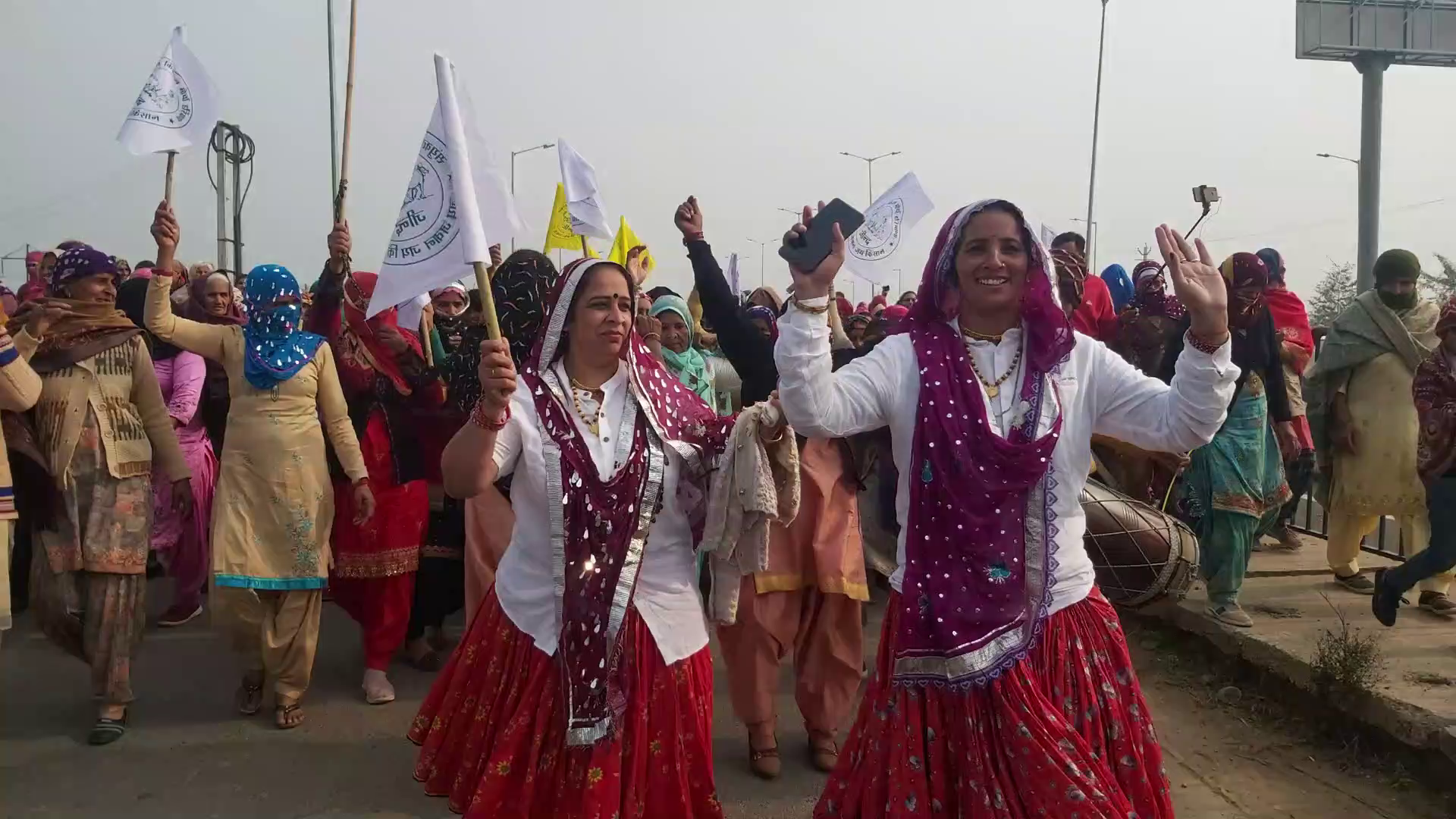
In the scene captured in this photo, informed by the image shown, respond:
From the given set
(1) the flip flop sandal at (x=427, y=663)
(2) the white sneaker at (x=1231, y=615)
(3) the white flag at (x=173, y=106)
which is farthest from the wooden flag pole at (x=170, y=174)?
(2) the white sneaker at (x=1231, y=615)

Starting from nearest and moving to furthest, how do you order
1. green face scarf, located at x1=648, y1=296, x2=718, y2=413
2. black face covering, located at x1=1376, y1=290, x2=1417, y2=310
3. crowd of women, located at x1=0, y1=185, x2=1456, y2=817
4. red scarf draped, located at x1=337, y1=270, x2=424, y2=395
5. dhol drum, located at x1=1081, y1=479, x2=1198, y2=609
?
crowd of women, located at x1=0, y1=185, x2=1456, y2=817
dhol drum, located at x1=1081, y1=479, x2=1198, y2=609
red scarf draped, located at x1=337, y1=270, x2=424, y2=395
green face scarf, located at x1=648, y1=296, x2=718, y2=413
black face covering, located at x1=1376, y1=290, x2=1417, y2=310

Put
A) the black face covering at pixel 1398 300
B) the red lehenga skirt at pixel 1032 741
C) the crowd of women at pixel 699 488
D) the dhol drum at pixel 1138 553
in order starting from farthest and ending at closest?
the black face covering at pixel 1398 300, the dhol drum at pixel 1138 553, the crowd of women at pixel 699 488, the red lehenga skirt at pixel 1032 741

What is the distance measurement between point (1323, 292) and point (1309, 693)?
37.1 meters

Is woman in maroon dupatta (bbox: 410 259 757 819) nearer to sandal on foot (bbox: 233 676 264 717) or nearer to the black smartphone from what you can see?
the black smartphone

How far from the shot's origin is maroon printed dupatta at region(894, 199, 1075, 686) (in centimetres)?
235

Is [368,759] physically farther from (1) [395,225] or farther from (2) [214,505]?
(1) [395,225]

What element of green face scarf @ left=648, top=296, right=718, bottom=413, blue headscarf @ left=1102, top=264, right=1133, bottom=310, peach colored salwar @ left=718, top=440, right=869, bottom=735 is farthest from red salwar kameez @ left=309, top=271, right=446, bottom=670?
blue headscarf @ left=1102, top=264, right=1133, bottom=310

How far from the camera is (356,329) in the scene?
4.93 m

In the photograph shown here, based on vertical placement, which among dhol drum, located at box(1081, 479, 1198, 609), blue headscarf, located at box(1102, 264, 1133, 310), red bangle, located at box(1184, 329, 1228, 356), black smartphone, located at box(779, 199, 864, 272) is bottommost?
dhol drum, located at box(1081, 479, 1198, 609)

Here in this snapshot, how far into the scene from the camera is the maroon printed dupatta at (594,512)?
8.68ft

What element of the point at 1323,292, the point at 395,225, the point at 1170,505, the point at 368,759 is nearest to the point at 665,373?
the point at 395,225

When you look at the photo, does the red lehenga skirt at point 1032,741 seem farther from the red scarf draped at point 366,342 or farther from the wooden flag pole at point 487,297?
the red scarf draped at point 366,342

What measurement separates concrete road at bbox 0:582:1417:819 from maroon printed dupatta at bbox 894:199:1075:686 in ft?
5.15

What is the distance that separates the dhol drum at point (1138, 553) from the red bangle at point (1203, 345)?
3.04ft
